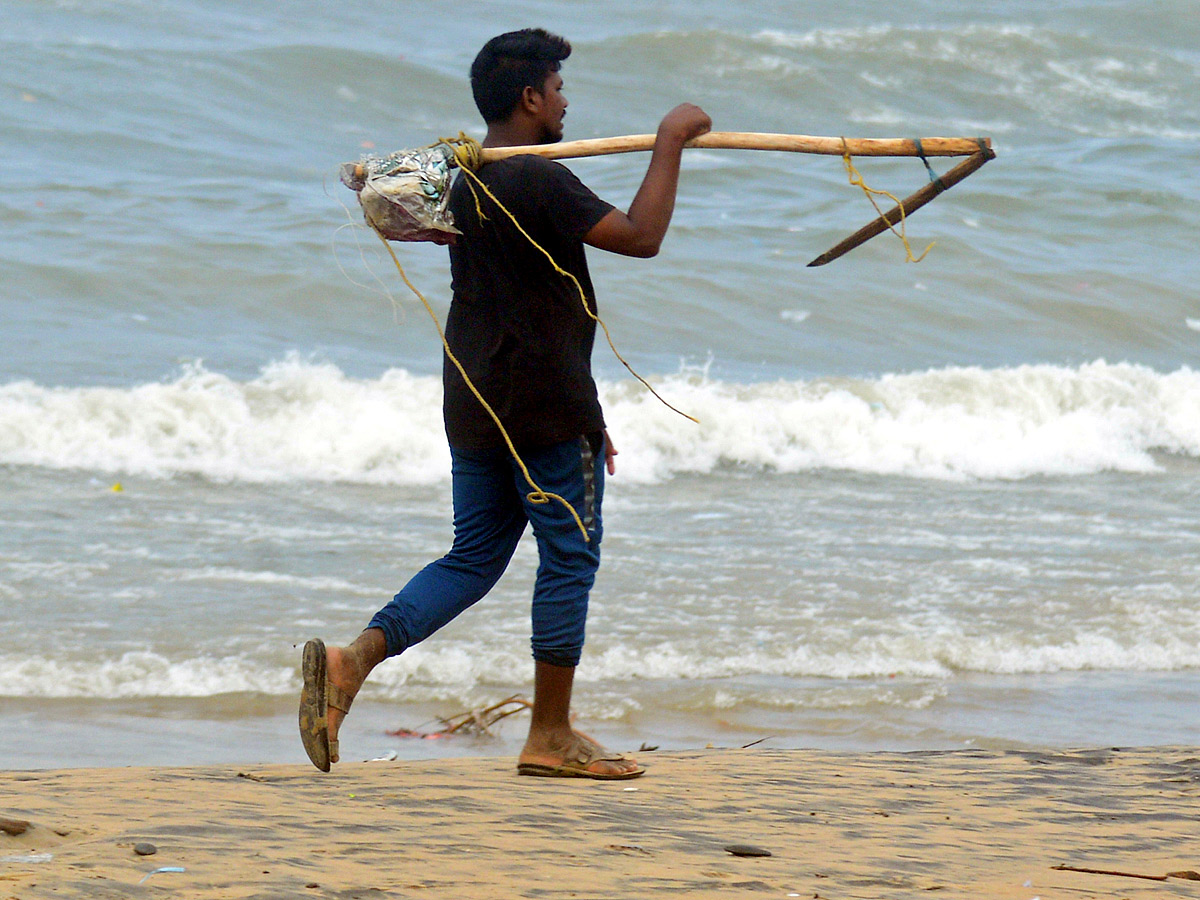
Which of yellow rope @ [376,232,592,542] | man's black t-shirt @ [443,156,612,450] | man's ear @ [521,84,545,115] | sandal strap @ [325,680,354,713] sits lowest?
sandal strap @ [325,680,354,713]

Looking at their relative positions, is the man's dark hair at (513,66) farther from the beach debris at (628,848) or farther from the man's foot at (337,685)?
the beach debris at (628,848)

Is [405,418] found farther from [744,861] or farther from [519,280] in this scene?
[744,861]

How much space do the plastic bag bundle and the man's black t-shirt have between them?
0.04m

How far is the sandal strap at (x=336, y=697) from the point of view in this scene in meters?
2.95

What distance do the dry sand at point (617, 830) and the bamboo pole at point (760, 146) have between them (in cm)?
145

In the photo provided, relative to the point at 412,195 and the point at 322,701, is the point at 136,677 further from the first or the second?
the point at 412,195

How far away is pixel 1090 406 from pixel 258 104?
38.8 ft

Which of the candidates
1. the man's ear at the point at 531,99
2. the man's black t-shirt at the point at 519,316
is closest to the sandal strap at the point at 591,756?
the man's black t-shirt at the point at 519,316

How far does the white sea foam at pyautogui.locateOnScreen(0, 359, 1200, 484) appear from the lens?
Result: 26.3ft

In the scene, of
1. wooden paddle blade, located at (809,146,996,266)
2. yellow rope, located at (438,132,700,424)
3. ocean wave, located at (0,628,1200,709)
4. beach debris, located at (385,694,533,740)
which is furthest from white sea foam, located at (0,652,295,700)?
wooden paddle blade, located at (809,146,996,266)

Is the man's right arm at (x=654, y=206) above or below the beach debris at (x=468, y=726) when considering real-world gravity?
above

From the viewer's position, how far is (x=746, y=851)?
2607 mm

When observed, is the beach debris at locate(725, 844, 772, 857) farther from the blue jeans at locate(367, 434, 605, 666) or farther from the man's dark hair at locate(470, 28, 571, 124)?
the man's dark hair at locate(470, 28, 571, 124)

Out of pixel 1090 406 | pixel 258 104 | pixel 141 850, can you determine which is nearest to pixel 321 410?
pixel 1090 406
